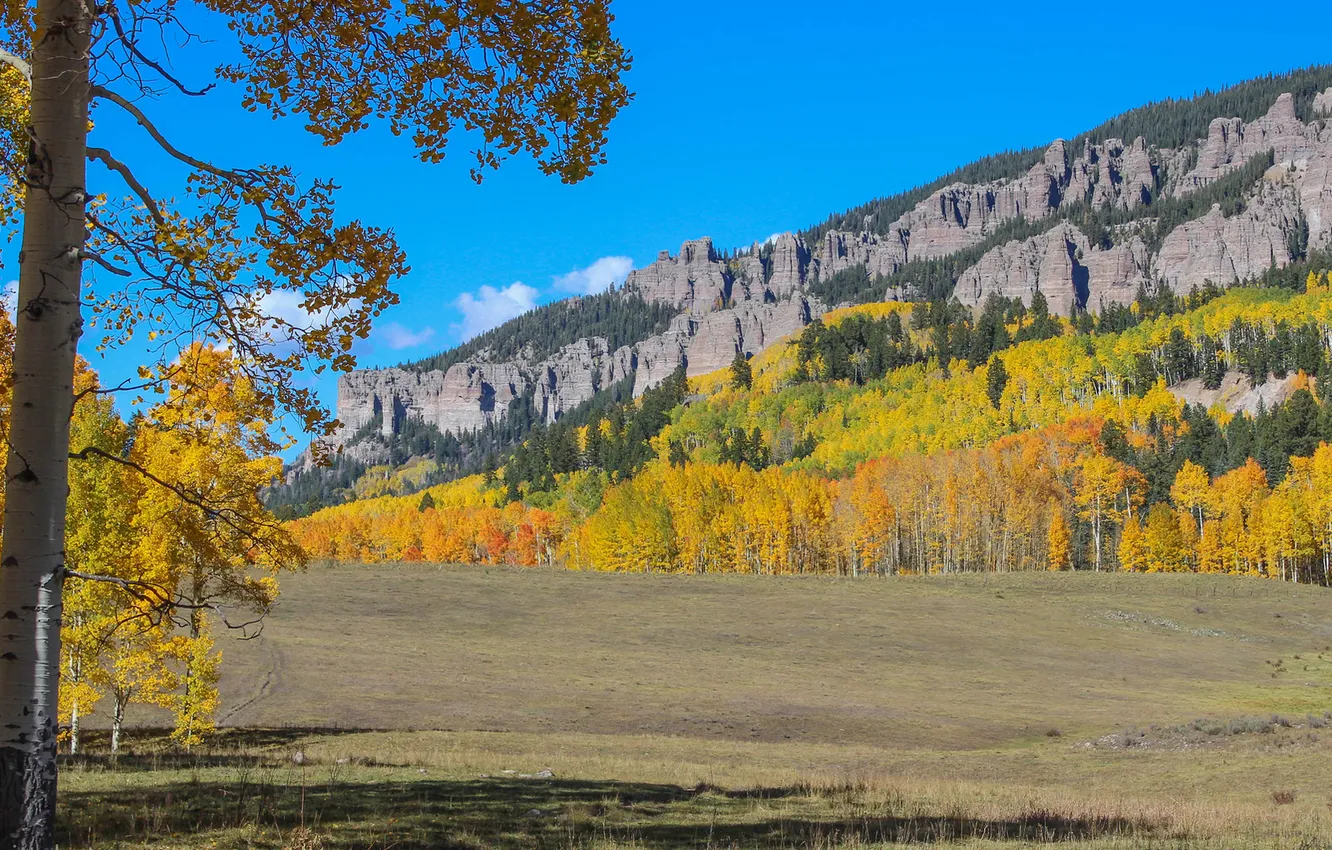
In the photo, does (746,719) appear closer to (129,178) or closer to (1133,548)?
(129,178)

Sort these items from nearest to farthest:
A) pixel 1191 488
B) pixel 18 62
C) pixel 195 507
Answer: pixel 18 62
pixel 195 507
pixel 1191 488

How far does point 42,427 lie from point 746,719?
3215cm

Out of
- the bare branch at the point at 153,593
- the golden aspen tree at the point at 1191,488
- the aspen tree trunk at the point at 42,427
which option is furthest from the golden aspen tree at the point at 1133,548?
the aspen tree trunk at the point at 42,427

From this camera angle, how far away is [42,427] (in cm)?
548

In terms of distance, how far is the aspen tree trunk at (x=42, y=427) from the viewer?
5211 mm

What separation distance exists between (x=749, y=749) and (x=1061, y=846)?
18.3 metres

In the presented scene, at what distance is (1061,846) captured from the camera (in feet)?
33.2

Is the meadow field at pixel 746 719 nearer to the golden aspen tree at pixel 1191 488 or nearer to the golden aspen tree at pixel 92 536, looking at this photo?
the golden aspen tree at pixel 92 536

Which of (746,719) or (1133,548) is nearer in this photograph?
(746,719)

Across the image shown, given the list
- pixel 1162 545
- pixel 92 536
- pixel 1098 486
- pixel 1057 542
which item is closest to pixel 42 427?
pixel 92 536

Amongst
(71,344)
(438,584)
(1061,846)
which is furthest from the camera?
(438,584)

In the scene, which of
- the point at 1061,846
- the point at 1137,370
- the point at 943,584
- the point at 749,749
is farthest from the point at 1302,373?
the point at 1061,846

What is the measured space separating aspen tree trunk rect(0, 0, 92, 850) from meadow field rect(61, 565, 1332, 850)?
3161 millimetres

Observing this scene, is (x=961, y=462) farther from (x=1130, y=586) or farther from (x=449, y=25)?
(x=449, y=25)
